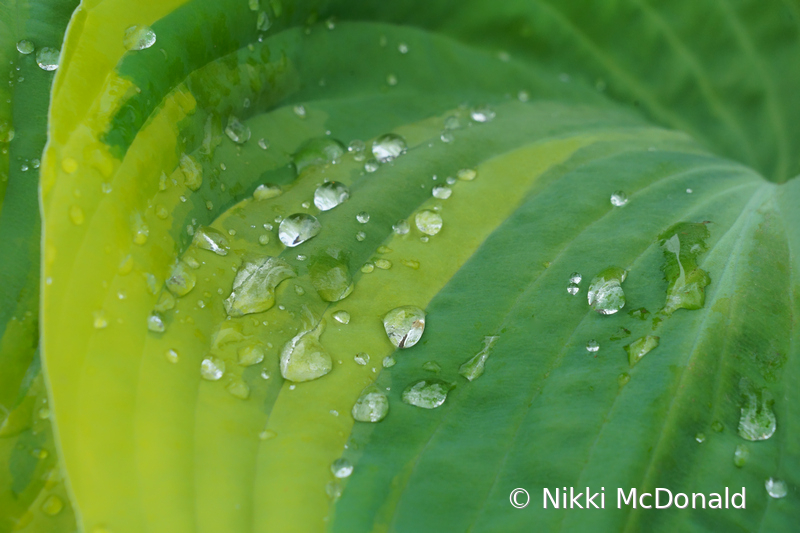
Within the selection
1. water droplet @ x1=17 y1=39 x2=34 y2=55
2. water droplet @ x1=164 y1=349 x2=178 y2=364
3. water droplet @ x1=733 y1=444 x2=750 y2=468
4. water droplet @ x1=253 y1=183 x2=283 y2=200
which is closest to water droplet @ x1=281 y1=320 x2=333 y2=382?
water droplet @ x1=164 y1=349 x2=178 y2=364

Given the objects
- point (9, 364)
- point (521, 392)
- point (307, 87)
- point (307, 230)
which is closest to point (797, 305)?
point (521, 392)

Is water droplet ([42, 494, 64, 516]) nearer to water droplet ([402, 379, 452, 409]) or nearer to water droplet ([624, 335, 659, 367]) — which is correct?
water droplet ([402, 379, 452, 409])

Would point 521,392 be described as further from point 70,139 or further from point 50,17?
point 50,17

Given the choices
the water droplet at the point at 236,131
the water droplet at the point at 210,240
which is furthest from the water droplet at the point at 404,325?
the water droplet at the point at 236,131

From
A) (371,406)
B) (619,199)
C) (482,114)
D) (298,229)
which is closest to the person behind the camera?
(371,406)

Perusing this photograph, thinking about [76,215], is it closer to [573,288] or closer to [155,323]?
[155,323]

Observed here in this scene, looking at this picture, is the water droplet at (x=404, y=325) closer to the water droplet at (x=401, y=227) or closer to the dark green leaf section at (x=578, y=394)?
the dark green leaf section at (x=578, y=394)

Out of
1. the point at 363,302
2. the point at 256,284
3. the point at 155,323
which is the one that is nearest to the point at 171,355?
the point at 155,323
